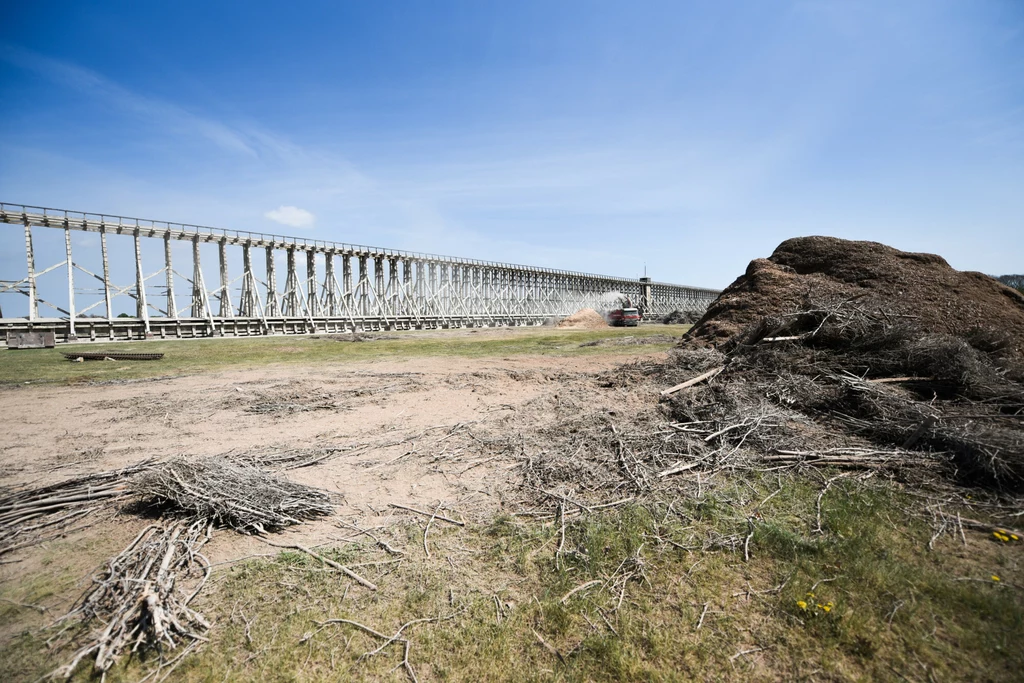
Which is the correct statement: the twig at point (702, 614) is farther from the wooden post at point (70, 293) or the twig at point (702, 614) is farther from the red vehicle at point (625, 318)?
the red vehicle at point (625, 318)

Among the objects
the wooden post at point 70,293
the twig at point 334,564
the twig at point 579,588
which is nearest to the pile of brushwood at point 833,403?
the twig at point 579,588

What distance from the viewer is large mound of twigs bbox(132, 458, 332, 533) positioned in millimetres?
4262

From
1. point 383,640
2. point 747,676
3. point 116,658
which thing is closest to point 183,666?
point 116,658

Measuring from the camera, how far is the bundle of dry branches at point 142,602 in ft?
9.86

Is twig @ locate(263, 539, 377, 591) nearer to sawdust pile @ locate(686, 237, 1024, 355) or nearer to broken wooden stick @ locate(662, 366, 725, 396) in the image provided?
broken wooden stick @ locate(662, 366, 725, 396)

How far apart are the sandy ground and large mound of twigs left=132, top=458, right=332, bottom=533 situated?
0.53 feet

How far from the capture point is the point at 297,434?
7168 millimetres

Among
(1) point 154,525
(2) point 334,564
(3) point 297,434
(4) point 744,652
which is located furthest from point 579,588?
(3) point 297,434

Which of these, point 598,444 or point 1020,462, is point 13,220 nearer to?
point 598,444

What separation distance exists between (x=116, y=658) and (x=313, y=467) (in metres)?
2.90

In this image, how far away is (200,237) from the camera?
35656 mm

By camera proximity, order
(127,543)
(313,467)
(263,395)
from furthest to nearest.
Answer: (263,395) → (313,467) → (127,543)

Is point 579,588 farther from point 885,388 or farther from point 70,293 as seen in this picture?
point 70,293

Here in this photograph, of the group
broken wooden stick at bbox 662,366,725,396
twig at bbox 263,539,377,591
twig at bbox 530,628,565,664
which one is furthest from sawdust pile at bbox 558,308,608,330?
twig at bbox 530,628,565,664
